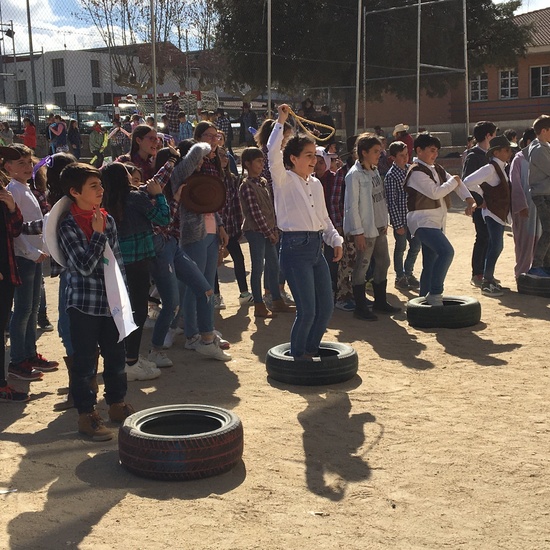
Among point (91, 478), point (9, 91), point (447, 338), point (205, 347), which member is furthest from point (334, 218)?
point (9, 91)

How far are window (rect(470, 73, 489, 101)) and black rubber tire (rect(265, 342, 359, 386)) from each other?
3496 centimetres

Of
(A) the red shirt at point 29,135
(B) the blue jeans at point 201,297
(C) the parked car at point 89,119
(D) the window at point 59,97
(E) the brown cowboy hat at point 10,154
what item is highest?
(D) the window at point 59,97

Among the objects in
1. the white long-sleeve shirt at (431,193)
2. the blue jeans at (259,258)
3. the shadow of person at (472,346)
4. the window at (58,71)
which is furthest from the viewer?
the window at (58,71)

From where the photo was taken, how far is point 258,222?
8.97 meters

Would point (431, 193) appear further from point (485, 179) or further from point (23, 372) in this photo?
point (23, 372)

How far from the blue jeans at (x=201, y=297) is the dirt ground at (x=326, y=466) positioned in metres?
0.28

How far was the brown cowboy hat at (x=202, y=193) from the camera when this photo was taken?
7.20 m

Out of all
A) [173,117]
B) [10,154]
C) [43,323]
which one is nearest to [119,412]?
[10,154]

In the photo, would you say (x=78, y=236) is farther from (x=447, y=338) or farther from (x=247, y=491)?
(x=447, y=338)

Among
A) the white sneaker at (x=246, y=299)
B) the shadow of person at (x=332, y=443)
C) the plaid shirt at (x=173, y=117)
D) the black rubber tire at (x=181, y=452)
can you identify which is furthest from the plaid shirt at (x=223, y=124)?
the black rubber tire at (x=181, y=452)

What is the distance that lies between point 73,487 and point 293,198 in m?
2.80

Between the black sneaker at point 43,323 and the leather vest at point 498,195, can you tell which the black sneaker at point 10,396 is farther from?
the leather vest at point 498,195

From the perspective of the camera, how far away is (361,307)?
9117 mm

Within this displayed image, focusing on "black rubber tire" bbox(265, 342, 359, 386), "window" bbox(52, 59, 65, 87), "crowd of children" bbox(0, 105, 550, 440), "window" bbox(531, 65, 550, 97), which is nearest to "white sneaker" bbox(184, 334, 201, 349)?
"crowd of children" bbox(0, 105, 550, 440)
